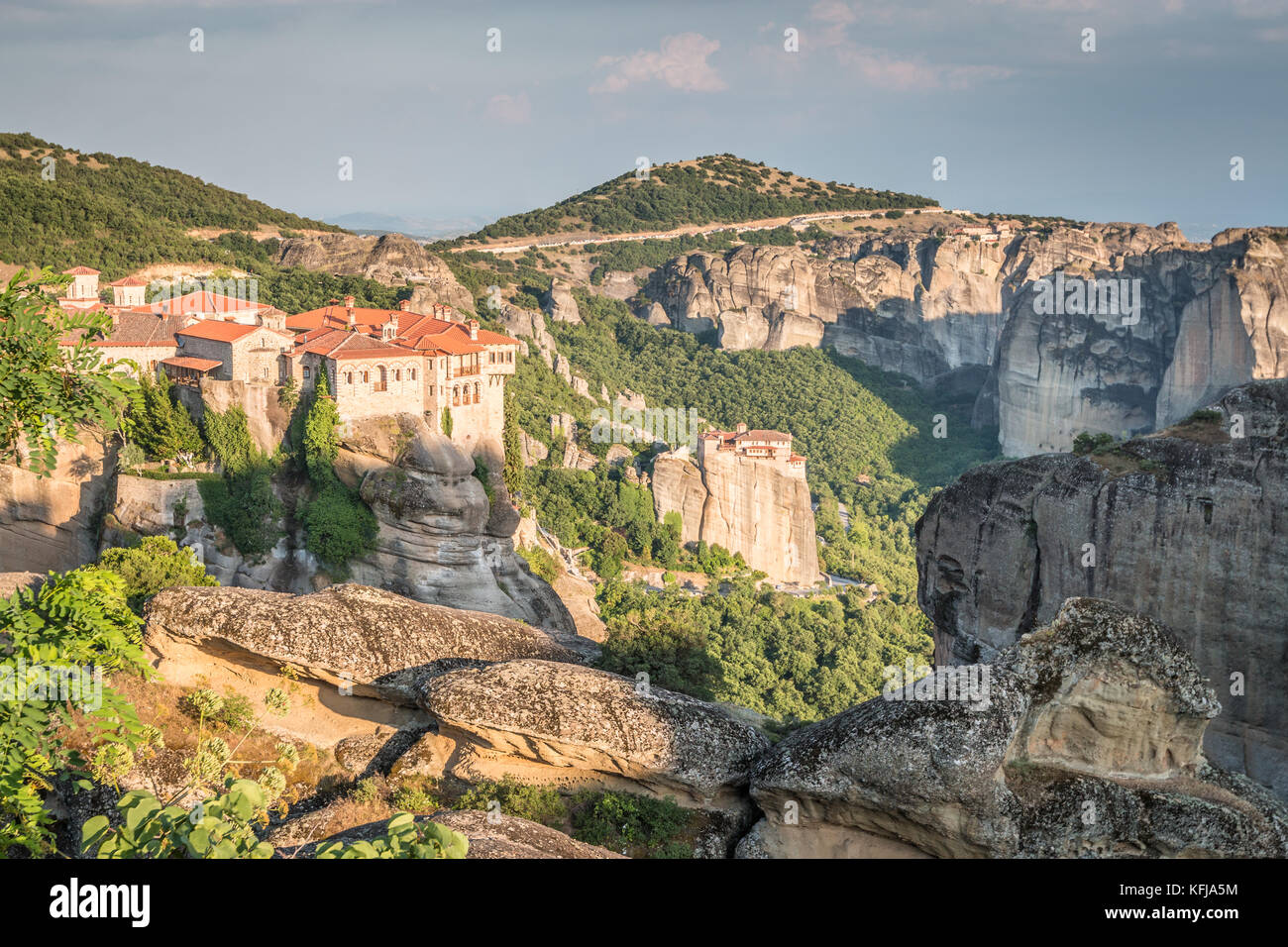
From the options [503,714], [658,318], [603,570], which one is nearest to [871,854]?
[503,714]

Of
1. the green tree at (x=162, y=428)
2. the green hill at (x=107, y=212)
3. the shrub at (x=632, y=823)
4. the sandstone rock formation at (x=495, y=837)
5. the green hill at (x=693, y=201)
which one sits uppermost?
the green hill at (x=693, y=201)

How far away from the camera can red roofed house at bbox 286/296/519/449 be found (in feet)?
106

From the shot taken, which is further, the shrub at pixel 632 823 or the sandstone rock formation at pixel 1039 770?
the shrub at pixel 632 823

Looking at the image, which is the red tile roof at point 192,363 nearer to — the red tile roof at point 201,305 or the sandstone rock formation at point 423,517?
the red tile roof at point 201,305

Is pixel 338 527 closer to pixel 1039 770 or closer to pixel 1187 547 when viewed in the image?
pixel 1187 547

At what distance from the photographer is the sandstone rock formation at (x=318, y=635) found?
1372 centimetres

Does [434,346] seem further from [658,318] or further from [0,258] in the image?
[658,318]

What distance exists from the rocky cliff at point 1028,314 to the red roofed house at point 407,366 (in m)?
49.8

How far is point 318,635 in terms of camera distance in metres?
13.9

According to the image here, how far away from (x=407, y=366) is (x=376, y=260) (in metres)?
30.0

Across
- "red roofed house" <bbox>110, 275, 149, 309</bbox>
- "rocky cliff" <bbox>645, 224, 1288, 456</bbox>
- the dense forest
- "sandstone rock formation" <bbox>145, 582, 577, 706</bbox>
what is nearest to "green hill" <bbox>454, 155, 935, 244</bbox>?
"rocky cliff" <bbox>645, 224, 1288, 456</bbox>
